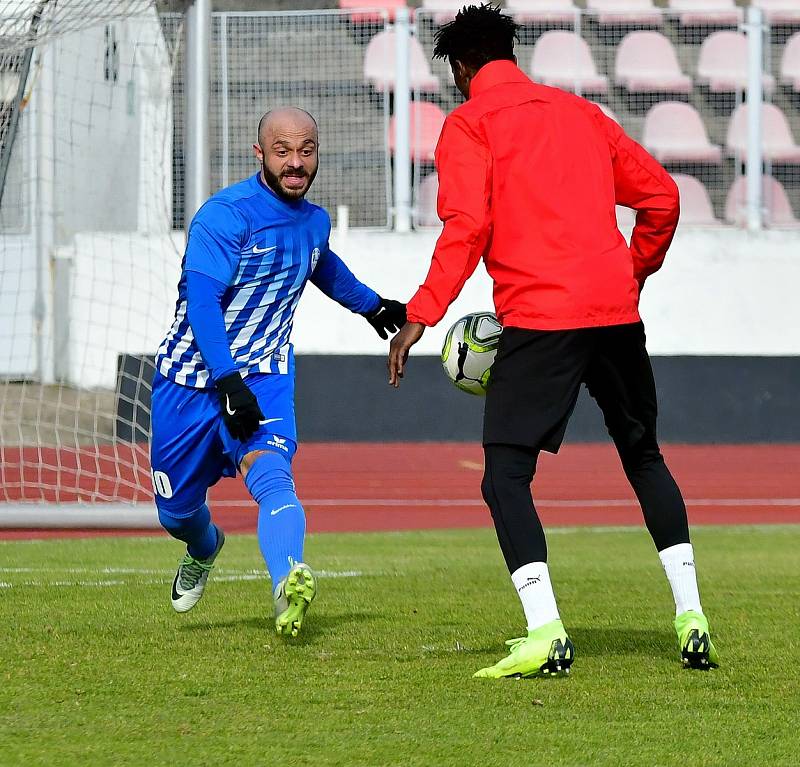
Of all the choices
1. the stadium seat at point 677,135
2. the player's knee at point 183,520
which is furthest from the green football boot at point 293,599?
the stadium seat at point 677,135

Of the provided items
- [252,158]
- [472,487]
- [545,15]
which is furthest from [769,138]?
[472,487]

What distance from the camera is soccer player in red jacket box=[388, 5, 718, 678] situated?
4484 millimetres

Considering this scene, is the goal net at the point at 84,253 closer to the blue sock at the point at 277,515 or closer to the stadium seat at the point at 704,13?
the blue sock at the point at 277,515

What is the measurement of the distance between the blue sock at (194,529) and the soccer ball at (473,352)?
3.89 ft

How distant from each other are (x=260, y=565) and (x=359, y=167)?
9.08 metres

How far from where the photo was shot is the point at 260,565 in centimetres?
769

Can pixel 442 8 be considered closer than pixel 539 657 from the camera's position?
No

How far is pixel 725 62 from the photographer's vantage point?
16484 millimetres

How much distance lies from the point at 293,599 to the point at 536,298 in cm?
118

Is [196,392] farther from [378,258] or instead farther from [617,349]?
[378,258]

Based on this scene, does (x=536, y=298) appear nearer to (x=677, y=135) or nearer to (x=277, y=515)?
(x=277, y=515)

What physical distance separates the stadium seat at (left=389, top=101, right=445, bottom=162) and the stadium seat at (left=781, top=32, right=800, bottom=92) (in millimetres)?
4025

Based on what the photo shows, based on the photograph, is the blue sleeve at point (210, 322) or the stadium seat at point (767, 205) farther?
the stadium seat at point (767, 205)

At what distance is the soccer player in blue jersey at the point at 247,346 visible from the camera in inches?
189
